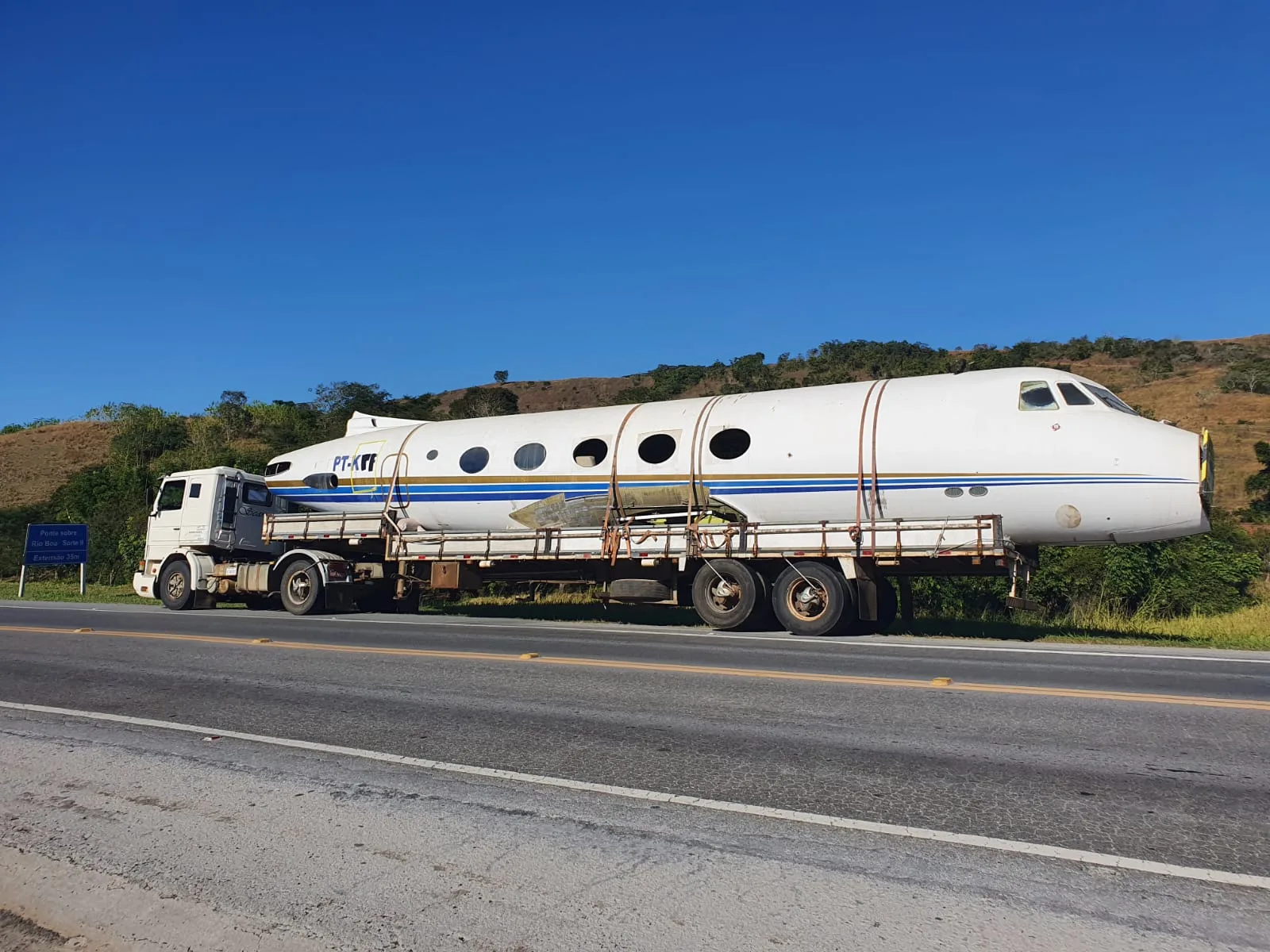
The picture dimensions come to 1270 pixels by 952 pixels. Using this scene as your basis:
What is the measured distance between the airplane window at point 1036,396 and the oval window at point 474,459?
9.25 m

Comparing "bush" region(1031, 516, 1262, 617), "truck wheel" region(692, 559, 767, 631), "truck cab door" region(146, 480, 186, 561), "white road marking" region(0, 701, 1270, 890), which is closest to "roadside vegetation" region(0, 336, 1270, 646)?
"bush" region(1031, 516, 1262, 617)

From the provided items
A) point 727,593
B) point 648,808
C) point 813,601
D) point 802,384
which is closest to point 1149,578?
point 813,601

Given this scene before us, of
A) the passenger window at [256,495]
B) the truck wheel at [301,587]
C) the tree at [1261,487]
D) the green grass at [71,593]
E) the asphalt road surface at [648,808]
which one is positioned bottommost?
the green grass at [71,593]

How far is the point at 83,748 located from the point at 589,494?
1019cm

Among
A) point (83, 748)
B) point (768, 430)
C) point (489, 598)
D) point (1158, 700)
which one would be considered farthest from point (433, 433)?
point (1158, 700)

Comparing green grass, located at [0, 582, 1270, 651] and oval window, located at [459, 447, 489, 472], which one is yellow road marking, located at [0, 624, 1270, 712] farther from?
oval window, located at [459, 447, 489, 472]

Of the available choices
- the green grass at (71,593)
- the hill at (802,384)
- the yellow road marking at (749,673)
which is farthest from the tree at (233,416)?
the yellow road marking at (749,673)

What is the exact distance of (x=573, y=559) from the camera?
16.0 m

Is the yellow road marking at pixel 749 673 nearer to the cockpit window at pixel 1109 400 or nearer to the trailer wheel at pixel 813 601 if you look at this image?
the trailer wheel at pixel 813 601

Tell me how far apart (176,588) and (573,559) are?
33.3ft

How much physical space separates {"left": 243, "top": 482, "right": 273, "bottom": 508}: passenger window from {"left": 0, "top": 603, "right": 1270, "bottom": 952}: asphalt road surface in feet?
38.5

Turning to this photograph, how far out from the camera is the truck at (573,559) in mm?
13719

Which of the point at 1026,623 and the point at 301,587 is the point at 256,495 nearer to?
the point at 301,587

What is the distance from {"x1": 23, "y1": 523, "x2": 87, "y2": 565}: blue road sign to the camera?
28312 millimetres
